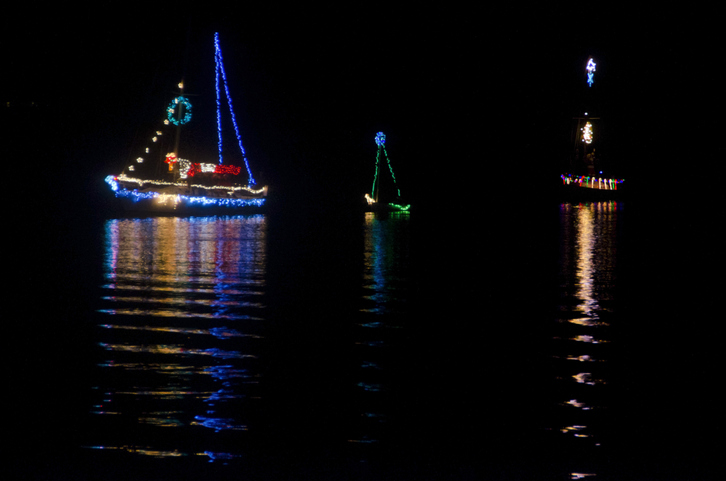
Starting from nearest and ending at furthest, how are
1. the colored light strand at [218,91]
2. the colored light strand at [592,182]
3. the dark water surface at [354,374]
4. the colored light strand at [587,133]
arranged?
the dark water surface at [354,374], the colored light strand at [218,91], the colored light strand at [592,182], the colored light strand at [587,133]

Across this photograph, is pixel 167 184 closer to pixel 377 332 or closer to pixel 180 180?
pixel 180 180

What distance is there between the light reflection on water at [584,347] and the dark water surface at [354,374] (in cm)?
3

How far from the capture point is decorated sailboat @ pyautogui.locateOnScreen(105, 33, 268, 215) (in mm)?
33062

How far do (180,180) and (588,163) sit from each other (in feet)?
139

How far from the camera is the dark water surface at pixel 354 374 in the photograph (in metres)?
3.96

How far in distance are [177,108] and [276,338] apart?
95.9 ft

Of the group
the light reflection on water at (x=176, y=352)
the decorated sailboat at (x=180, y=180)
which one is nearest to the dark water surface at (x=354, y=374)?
the light reflection on water at (x=176, y=352)

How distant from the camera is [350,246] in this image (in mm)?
18375

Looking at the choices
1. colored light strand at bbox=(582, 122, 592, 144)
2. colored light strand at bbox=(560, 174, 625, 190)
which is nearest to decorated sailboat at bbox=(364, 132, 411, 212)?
colored light strand at bbox=(560, 174, 625, 190)

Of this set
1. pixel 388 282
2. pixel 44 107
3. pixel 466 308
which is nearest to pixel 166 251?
pixel 388 282

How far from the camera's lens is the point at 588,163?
66500 millimetres

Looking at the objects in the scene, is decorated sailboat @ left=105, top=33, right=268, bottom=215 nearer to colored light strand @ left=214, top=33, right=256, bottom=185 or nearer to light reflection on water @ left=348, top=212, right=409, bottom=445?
colored light strand @ left=214, top=33, right=256, bottom=185

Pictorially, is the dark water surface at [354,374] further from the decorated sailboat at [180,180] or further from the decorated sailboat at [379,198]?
the decorated sailboat at [379,198]

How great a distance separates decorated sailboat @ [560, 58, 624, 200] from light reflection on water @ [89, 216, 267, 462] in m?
52.9
